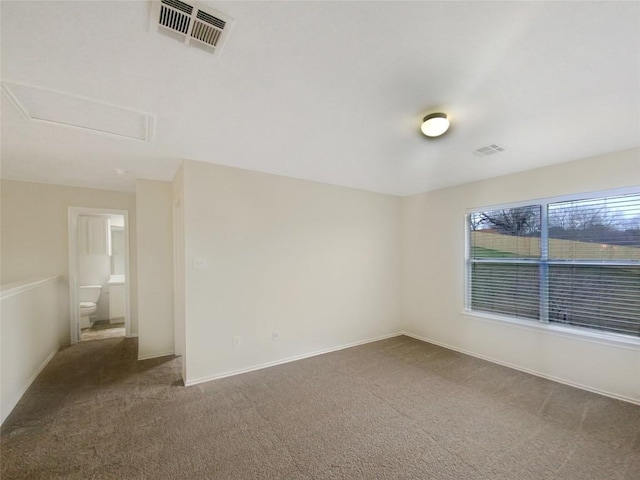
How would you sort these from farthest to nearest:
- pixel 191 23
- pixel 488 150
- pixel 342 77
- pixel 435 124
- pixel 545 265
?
1. pixel 545 265
2. pixel 488 150
3. pixel 435 124
4. pixel 342 77
5. pixel 191 23

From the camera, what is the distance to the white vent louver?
3.93 feet

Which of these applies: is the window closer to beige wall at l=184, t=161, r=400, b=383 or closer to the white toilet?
beige wall at l=184, t=161, r=400, b=383

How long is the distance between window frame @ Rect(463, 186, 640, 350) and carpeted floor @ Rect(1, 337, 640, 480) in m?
0.59

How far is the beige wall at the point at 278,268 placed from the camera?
297cm

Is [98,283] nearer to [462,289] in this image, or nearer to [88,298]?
[88,298]

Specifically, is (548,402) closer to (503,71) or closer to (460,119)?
(460,119)

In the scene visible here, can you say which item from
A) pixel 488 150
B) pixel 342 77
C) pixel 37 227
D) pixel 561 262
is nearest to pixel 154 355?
pixel 37 227

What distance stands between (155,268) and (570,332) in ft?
17.2

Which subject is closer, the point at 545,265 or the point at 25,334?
the point at 25,334

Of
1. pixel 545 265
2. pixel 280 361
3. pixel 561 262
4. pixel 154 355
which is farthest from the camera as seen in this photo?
pixel 154 355

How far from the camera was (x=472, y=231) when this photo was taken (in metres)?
3.89

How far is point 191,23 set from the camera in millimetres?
1273

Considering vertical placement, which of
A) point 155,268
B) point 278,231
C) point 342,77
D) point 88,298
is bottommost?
point 88,298

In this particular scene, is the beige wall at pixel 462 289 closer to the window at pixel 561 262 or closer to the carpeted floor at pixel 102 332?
the window at pixel 561 262
